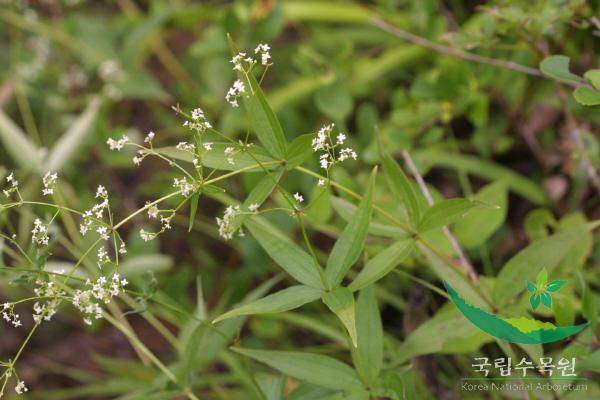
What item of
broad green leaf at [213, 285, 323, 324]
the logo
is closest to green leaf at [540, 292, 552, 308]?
the logo

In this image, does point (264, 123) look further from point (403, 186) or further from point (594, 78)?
point (594, 78)

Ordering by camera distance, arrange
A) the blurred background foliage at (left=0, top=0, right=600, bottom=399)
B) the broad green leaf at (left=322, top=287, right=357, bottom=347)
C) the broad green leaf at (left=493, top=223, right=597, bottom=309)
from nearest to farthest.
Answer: the broad green leaf at (left=322, top=287, right=357, bottom=347)
the broad green leaf at (left=493, top=223, right=597, bottom=309)
the blurred background foliage at (left=0, top=0, right=600, bottom=399)

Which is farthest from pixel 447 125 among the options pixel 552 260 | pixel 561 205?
pixel 552 260

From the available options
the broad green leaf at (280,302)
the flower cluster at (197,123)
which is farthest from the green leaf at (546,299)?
the flower cluster at (197,123)

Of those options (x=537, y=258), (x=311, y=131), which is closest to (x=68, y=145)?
(x=311, y=131)

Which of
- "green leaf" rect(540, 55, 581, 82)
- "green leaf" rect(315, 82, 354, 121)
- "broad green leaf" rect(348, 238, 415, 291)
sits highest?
"green leaf" rect(315, 82, 354, 121)

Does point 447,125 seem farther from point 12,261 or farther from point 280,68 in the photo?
point 12,261

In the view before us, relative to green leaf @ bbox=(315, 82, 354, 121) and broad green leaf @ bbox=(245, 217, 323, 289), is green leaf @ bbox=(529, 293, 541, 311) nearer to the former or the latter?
broad green leaf @ bbox=(245, 217, 323, 289)
